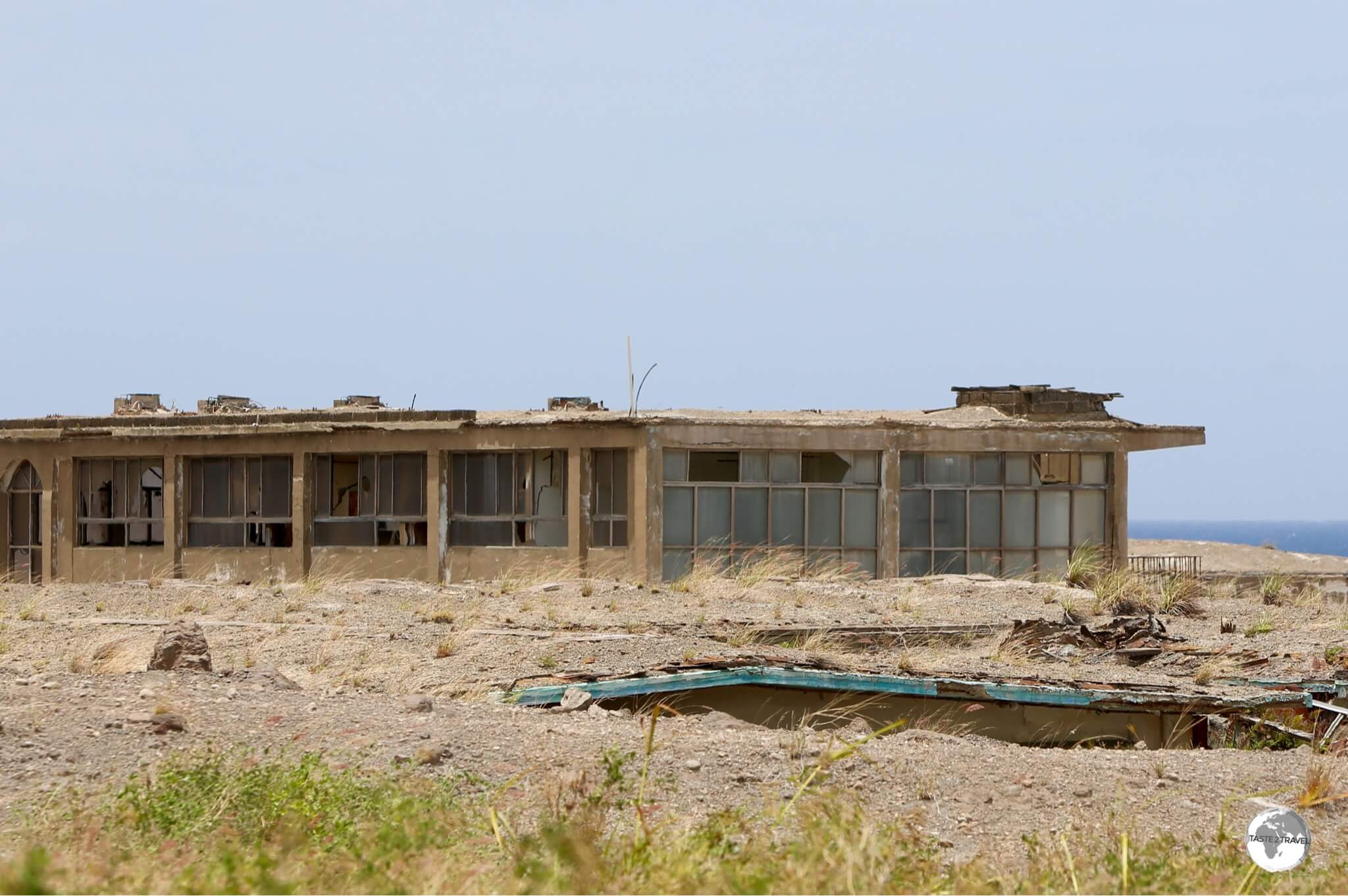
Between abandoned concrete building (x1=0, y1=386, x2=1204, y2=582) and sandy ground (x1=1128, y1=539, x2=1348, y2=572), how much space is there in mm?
27736

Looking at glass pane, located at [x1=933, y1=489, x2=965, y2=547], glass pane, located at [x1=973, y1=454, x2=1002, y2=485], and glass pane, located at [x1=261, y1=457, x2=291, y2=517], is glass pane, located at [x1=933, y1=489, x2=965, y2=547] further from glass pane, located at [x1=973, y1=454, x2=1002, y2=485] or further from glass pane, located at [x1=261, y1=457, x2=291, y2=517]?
glass pane, located at [x1=261, y1=457, x2=291, y2=517]

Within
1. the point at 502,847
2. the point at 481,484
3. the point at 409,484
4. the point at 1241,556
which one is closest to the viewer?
the point at 502,847

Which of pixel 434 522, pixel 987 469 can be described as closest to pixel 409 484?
pixel 434 522

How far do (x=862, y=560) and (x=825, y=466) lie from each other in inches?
72.4

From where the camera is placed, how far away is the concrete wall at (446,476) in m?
26.8

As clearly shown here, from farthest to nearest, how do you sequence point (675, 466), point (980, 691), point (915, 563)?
point (915, 563)
point (675, 466)
point (980, 691)

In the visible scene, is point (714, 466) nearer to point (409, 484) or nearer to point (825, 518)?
point (825, 518)

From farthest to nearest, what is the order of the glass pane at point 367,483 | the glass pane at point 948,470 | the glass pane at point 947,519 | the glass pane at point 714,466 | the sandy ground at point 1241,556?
1. the sandy ground at point 1241,556
2. the glass pane at point 367,483
3. the glass pane at point 947,519
4. the glass pane at point 948,470
5. the glass pane at point 714,466

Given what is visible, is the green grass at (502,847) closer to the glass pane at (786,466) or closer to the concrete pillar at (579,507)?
the concrete pillar at (579,507)

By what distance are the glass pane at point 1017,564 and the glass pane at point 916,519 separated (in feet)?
5.60

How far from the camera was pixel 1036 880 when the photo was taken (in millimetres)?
8031

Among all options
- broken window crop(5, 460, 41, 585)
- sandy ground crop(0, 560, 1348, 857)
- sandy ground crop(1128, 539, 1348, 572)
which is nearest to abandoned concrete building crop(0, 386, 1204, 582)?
broken window crop(5, 460, 41, 585)

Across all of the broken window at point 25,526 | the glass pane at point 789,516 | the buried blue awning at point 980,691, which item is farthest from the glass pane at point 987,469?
the broken window at point 25,526

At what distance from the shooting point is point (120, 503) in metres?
31.6
